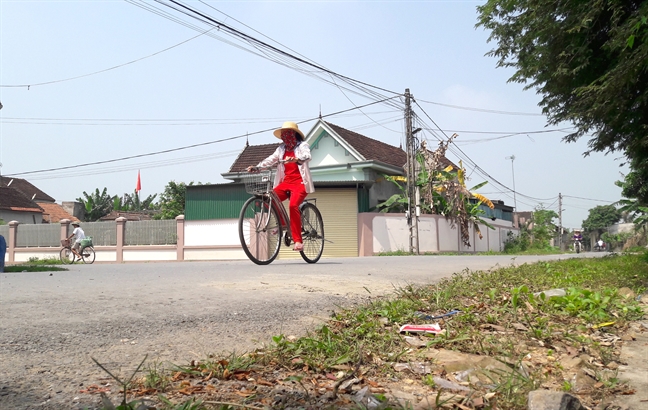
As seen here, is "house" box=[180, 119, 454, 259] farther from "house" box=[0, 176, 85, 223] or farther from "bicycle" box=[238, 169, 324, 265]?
"house" box=[0, 176, 85, 223]

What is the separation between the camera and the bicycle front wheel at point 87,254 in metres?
21.9

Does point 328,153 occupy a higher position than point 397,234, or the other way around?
point 328,153

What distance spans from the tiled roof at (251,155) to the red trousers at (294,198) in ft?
70.7

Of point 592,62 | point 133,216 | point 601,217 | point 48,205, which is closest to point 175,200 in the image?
point 133,216

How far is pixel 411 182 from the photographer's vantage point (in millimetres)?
22344

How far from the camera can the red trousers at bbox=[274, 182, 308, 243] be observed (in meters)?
7.87

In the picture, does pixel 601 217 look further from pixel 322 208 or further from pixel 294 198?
pixel 294 198

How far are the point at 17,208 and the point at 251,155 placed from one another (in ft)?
65.5

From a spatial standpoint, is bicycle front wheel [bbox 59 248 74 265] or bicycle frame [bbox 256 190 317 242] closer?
bicycle frame [bbox 256 190 317 242]

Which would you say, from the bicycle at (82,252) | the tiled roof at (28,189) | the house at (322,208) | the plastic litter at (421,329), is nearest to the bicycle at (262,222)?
the plastic litter at (421,329)

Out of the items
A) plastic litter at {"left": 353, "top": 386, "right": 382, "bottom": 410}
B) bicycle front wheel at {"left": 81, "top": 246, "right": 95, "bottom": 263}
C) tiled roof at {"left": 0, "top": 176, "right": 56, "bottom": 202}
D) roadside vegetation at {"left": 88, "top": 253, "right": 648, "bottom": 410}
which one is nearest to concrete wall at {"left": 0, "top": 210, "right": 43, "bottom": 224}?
tiled roof at {"left": 0, "top": 176, "right": 56, "bottom": 202}

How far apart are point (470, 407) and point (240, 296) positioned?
2.42 meters

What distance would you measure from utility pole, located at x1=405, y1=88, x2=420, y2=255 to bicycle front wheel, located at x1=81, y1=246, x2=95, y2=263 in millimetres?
13135

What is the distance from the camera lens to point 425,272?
7027 millimetres
